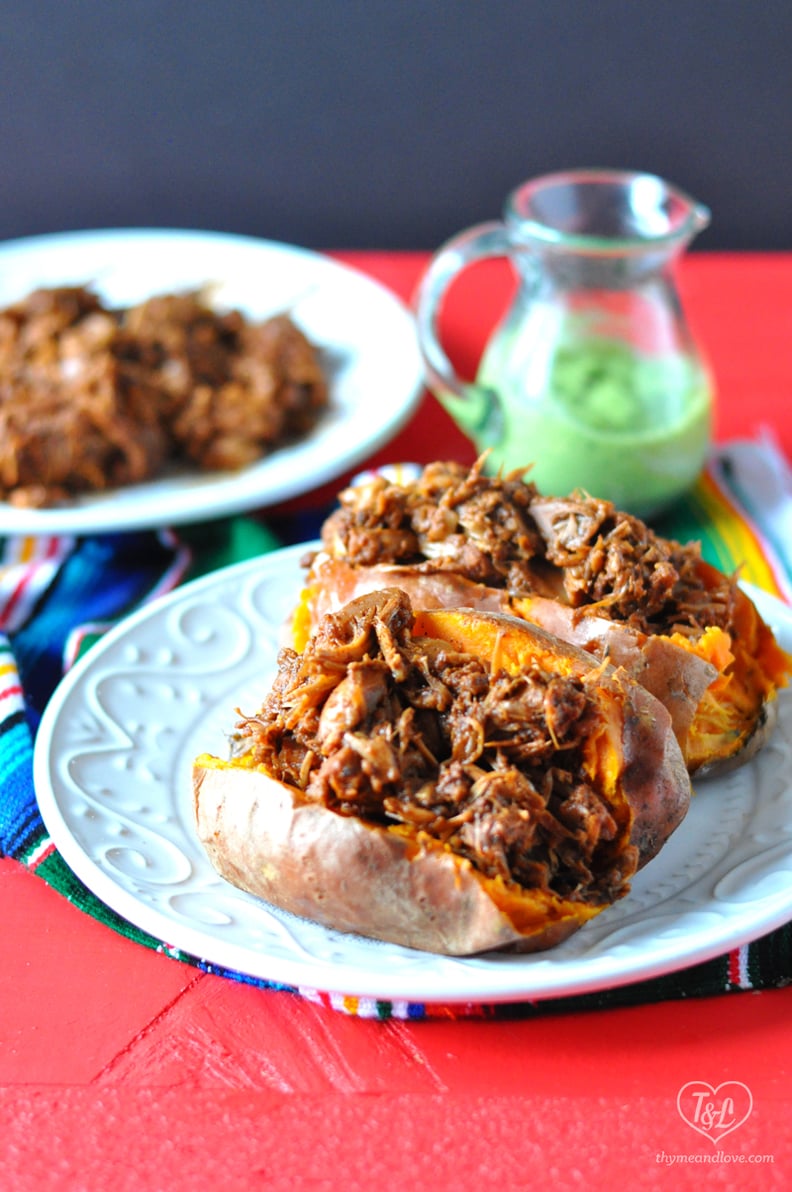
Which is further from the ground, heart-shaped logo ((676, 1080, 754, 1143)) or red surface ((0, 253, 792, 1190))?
red surface ((0, 253, 792, 1190))

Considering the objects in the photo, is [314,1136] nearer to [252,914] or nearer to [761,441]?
[252,914]

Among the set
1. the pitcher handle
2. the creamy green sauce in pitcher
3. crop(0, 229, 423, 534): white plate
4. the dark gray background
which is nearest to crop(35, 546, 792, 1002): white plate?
crop(0, 229, 423, 534): white plate

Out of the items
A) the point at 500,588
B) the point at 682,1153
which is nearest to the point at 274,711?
the point at 500,588

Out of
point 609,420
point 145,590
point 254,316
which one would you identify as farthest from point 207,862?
point 254,316

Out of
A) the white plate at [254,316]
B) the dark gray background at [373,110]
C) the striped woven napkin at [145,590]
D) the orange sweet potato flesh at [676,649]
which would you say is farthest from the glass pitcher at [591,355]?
the dark gray background at [373,110]

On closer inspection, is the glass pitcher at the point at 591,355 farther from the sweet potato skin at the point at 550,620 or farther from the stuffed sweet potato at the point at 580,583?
the sweet potato skin at the point at 550,620

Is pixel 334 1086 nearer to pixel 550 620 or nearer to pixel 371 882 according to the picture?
pixel 371 882

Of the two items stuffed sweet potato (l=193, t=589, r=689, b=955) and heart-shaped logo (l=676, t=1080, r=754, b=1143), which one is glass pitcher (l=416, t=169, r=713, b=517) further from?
heart-shaped logo (l=676, t=1080, r=754, b=1143)
